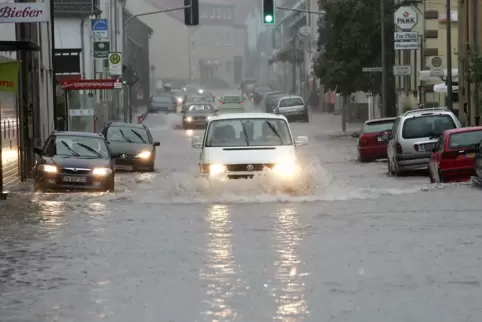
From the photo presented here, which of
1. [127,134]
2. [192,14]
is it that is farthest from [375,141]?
[192,14]

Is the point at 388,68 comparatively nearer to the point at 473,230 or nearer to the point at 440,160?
the point at 440,160

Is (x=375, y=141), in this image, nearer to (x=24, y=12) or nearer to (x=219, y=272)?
(x=24, y=12)

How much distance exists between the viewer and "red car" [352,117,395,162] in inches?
1655

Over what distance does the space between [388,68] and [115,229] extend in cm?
4693

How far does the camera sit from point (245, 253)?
15188mm

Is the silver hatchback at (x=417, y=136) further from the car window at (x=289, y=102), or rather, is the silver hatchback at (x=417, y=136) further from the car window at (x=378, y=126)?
the car window at (x=289, y=102)

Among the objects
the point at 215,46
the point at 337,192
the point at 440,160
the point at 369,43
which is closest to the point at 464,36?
the point at 369,43

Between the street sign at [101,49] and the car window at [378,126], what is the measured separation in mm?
15689

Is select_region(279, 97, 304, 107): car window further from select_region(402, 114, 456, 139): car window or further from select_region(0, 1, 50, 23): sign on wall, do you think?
select_region(0, 1, 50, 23): sign on wall

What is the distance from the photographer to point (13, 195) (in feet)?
90.0

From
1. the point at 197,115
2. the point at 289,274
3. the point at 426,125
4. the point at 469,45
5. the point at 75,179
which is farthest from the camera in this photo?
the point at 197,115

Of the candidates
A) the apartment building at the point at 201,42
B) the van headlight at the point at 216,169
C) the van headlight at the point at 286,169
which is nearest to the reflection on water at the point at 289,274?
the van headlight at the point at 286,169

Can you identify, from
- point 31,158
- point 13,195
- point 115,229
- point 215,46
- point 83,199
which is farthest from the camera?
point 215,46

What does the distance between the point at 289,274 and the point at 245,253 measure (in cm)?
198
